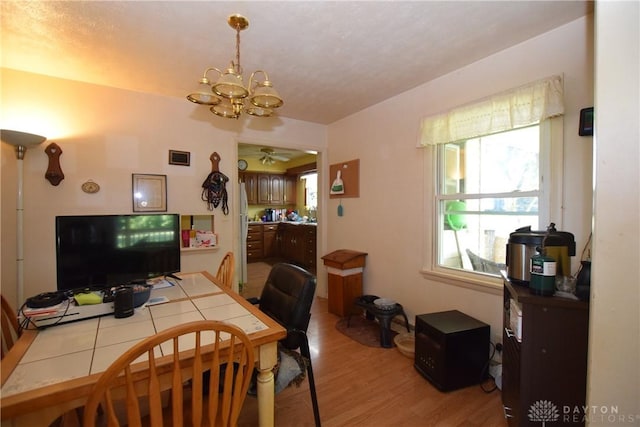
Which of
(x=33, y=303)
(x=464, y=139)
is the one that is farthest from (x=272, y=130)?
(x=33, y=303)

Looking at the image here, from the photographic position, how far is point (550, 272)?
1346 millimetres

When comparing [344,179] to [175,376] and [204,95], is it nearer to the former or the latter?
[204,95]

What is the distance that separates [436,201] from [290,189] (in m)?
4.77

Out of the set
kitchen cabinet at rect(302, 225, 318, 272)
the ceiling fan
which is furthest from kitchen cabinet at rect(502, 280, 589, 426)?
the ceiling fan

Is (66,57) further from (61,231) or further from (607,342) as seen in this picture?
(607,342)

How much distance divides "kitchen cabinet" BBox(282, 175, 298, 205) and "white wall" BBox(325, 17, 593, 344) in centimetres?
311

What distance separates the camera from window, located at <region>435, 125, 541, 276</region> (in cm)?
201

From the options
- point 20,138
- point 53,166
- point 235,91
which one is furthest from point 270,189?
point 235,91

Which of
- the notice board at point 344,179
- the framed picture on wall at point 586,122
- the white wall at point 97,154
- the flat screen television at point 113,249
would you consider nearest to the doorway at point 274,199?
the notice board at point 344,179

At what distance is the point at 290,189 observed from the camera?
693cm

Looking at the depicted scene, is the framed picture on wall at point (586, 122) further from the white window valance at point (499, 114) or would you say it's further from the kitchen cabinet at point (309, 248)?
the kitchen cabinet at point (309, 248)

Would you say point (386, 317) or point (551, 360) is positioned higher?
point (551, 360)

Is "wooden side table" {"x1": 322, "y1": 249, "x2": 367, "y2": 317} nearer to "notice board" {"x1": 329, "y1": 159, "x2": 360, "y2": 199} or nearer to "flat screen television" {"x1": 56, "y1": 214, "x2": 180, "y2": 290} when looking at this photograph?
"notice board" {"x1": 329, "y1": 159, "x2": 360, "y2": 199}

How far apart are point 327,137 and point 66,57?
8.94 ft
